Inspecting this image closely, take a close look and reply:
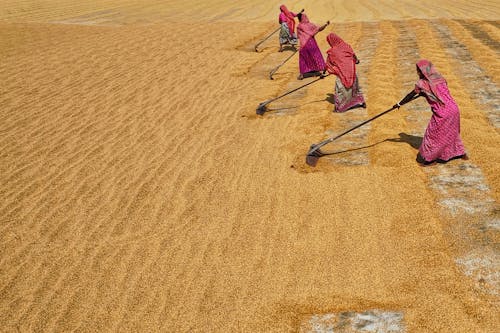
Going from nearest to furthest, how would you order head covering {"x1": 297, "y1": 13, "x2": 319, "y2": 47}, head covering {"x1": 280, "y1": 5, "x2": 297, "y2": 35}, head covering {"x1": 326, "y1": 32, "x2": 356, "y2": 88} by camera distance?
1. head covering {"x1": 326, "y1": 32, "x2": 356, "y2": 88}
2. head covering {"x1": 297, "y1": 13, "x2": 319, "y2": 47}
3. head covering {"x1": 280, "y1": 5, "x2": 297, "y2": 35}

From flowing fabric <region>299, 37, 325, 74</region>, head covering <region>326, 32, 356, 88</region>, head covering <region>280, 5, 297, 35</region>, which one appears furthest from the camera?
head covering <region>280, 5, 297, 35</region>

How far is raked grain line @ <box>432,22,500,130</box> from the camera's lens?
308 inches

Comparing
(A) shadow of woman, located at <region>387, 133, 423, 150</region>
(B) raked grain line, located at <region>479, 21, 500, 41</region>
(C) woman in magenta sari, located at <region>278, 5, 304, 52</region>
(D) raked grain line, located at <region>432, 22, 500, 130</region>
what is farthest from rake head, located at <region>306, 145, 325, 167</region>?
(B) raked grain line, located at <region>479, 21, 500, 41</region>

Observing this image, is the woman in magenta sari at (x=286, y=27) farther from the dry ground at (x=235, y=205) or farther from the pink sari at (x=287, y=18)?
the dry ground at (x=235, y=205)

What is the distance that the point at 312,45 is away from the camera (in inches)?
416

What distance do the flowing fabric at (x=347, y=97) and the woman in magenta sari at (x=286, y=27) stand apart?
19.7 feet

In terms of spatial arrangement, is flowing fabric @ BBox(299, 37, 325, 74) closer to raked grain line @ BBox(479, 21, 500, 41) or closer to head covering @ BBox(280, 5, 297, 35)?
head covering @ BBox(280, 5, 297, 35)

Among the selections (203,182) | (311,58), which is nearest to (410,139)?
(203,182)

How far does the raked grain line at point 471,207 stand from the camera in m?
4.02

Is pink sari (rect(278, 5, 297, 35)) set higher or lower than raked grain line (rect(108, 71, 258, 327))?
higher

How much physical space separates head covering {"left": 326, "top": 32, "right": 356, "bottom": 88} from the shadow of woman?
5.24 ft

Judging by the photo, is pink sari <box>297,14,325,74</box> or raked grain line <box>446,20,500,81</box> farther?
pink sari <box>297,14,325,74</box>

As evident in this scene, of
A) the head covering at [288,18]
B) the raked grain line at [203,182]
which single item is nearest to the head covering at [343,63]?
the raked grain line at [203,182]

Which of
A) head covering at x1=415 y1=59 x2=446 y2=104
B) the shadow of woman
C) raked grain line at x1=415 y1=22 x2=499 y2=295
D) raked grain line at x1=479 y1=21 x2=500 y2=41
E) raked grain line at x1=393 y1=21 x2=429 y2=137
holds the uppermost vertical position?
head covering at x1=415 y1=59 x2=446 y2=104
